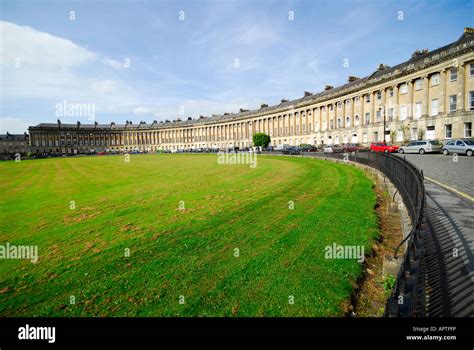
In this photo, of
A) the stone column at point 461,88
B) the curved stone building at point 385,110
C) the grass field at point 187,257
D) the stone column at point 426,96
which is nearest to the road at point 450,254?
the grass field at point 187,257

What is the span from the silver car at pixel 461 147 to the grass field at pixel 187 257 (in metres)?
19.7

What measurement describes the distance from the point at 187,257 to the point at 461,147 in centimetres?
2972

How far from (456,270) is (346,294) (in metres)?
2.15

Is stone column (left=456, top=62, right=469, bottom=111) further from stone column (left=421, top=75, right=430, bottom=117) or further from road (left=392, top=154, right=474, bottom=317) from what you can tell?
road (left=392, top=154, right=474, bottom=317)

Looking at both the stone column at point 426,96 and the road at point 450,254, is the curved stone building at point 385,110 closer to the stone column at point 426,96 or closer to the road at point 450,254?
the stone column at point 426,96

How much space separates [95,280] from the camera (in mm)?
5273

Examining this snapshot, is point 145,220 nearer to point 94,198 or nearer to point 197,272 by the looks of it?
point 197,272

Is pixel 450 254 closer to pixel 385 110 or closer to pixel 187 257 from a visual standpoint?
pixel 187 257

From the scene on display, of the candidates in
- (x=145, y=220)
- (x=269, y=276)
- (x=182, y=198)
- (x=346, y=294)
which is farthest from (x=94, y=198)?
(x=346, y=294)

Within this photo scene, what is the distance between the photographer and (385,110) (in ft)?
165

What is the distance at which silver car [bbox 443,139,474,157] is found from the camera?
23305 millimetres

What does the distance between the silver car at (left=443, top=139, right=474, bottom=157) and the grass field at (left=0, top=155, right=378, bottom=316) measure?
19.7 metres

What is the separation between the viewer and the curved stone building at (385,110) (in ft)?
124

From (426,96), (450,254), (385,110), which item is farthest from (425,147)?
(450,254)
